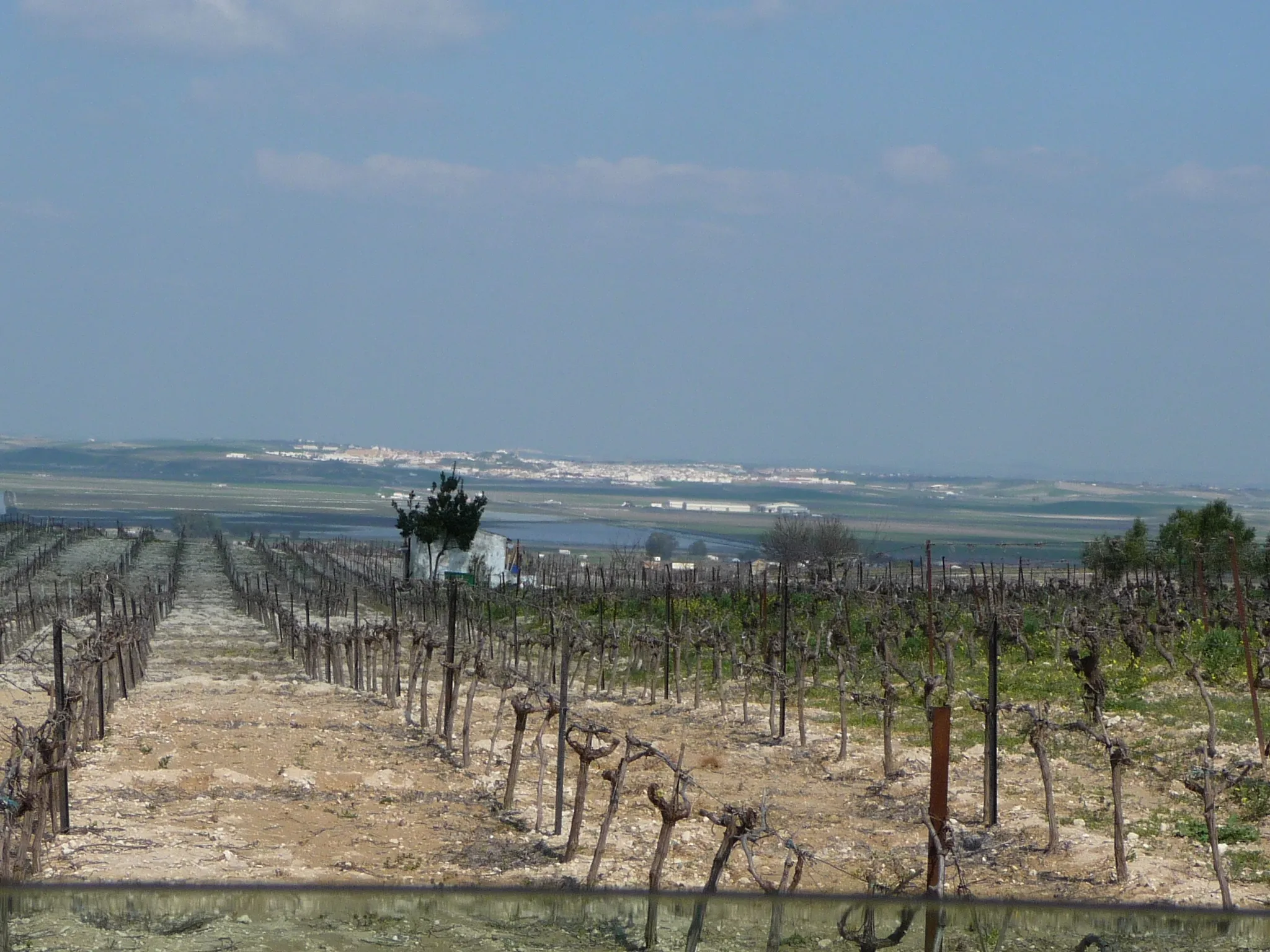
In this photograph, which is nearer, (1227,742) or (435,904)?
(435,904)

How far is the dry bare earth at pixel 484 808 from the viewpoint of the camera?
30.3 feet

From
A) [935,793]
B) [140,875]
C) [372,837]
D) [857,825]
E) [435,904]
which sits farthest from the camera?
[857,825]

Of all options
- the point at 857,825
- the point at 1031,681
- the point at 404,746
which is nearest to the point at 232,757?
the point at 404,746

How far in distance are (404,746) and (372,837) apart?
14.9 feet

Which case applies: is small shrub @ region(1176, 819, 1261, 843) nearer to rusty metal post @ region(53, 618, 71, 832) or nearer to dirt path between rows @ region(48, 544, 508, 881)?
dirt path between rows @ region(48, 544, 508, 881)

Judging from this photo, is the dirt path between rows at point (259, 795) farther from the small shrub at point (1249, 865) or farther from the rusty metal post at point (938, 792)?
the small shrub at point (1249, 865)

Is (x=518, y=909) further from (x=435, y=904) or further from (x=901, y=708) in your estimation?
(x=901, y=708)

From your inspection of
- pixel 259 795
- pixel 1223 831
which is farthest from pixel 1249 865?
pixel 259 795

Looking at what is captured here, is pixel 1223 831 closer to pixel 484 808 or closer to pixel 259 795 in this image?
pixel 484 808

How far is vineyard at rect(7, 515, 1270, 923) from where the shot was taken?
915 centimetres

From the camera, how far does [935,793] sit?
608 cm

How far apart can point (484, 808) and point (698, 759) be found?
11.7 ft

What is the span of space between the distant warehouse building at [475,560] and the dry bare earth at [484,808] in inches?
1154

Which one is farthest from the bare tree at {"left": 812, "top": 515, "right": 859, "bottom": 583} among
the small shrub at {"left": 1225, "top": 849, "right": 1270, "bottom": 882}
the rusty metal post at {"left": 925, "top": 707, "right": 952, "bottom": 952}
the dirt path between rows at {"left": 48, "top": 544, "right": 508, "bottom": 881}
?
the rusty metal post at {"left": 925, "top": 707, "right": 952, "bottom": 952}
